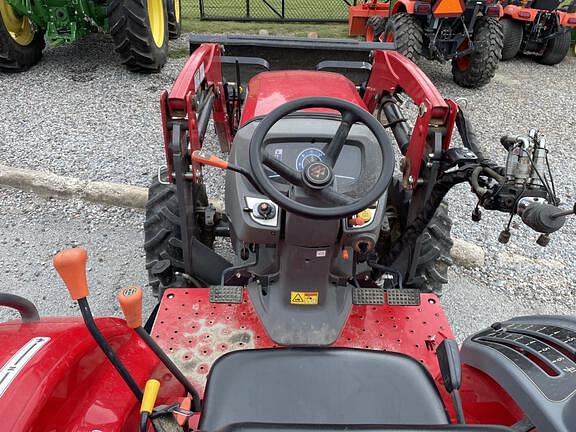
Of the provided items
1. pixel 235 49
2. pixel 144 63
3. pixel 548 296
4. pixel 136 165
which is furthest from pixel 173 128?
pixel 144 63

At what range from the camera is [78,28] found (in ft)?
17.7

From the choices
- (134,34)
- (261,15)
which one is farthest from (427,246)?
(261,15)

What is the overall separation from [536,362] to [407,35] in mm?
4737

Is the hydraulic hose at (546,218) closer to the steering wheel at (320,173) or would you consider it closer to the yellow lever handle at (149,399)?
the steering wheel at (320,173)

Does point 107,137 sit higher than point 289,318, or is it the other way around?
point 289,318

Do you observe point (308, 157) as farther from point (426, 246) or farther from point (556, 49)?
point (556, 49)

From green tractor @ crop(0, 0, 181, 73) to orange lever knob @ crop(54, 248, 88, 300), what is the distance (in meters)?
4.54

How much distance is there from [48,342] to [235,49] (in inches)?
97.8

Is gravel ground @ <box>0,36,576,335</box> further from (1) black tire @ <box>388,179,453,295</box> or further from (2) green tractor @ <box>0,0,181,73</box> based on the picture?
(1) black tire @ <box>388,179,453,295</box>

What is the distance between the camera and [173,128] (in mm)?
1975

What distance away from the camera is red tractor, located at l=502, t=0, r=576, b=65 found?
648 centimetres

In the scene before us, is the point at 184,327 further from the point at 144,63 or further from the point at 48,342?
the point at 144,63

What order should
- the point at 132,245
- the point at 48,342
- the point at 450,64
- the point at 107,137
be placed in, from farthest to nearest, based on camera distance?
the point at 450,64 → the point at 107,137 → the point at 132,245 → the point at 48,342

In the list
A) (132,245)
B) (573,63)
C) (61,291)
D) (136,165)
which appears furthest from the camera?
(573,63)
